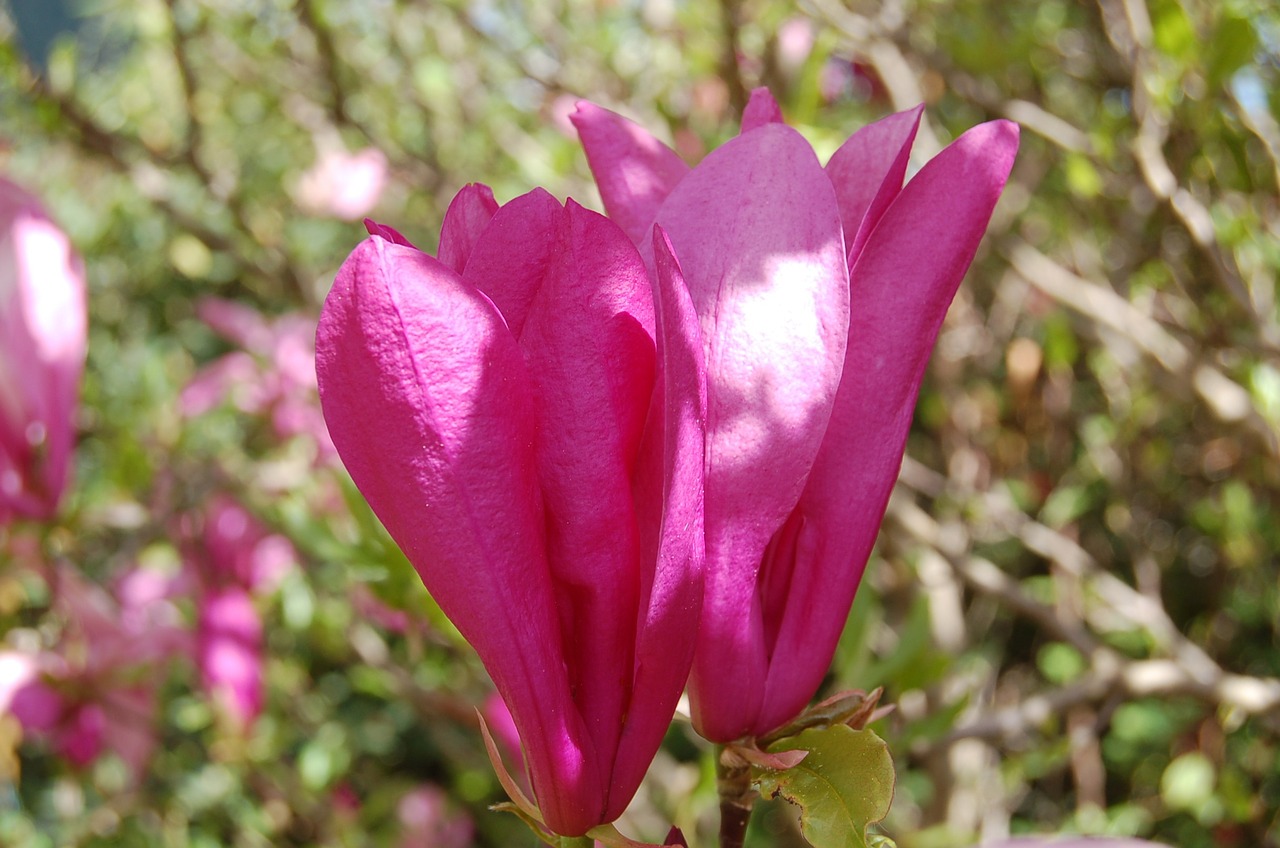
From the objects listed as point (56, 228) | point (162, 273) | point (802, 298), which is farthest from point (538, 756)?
point (162, 273)

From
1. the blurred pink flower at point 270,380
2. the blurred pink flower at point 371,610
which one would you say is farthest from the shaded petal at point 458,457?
the blurred pink flower at point 270,380

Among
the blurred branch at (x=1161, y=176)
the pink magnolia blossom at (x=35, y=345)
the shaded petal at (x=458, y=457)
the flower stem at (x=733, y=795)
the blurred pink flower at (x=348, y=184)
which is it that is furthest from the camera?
the blurred pink flower at (x=348, y=184)

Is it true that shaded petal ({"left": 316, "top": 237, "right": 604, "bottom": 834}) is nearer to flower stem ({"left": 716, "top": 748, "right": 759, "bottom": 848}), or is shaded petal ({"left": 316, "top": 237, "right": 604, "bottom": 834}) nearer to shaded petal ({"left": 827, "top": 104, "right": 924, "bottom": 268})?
flower stem ({"left": 716, "top": 748, "right": 759, "bottom": 848})

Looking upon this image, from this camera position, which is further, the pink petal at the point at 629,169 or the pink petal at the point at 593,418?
the pink petal at the point at 629,169

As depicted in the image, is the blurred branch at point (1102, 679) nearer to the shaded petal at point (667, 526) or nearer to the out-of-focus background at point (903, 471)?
the out-of-focus background at point (903, 471)

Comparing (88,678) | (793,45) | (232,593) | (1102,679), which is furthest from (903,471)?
(88,678)

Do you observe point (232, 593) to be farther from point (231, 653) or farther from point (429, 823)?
point (429, 823)

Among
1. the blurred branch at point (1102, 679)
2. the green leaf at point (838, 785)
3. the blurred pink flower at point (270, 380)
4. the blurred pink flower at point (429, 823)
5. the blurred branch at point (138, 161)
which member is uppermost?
the green leaf at point (838, 785)

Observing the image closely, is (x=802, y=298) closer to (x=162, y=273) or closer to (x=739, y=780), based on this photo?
(x=739, y=780)
